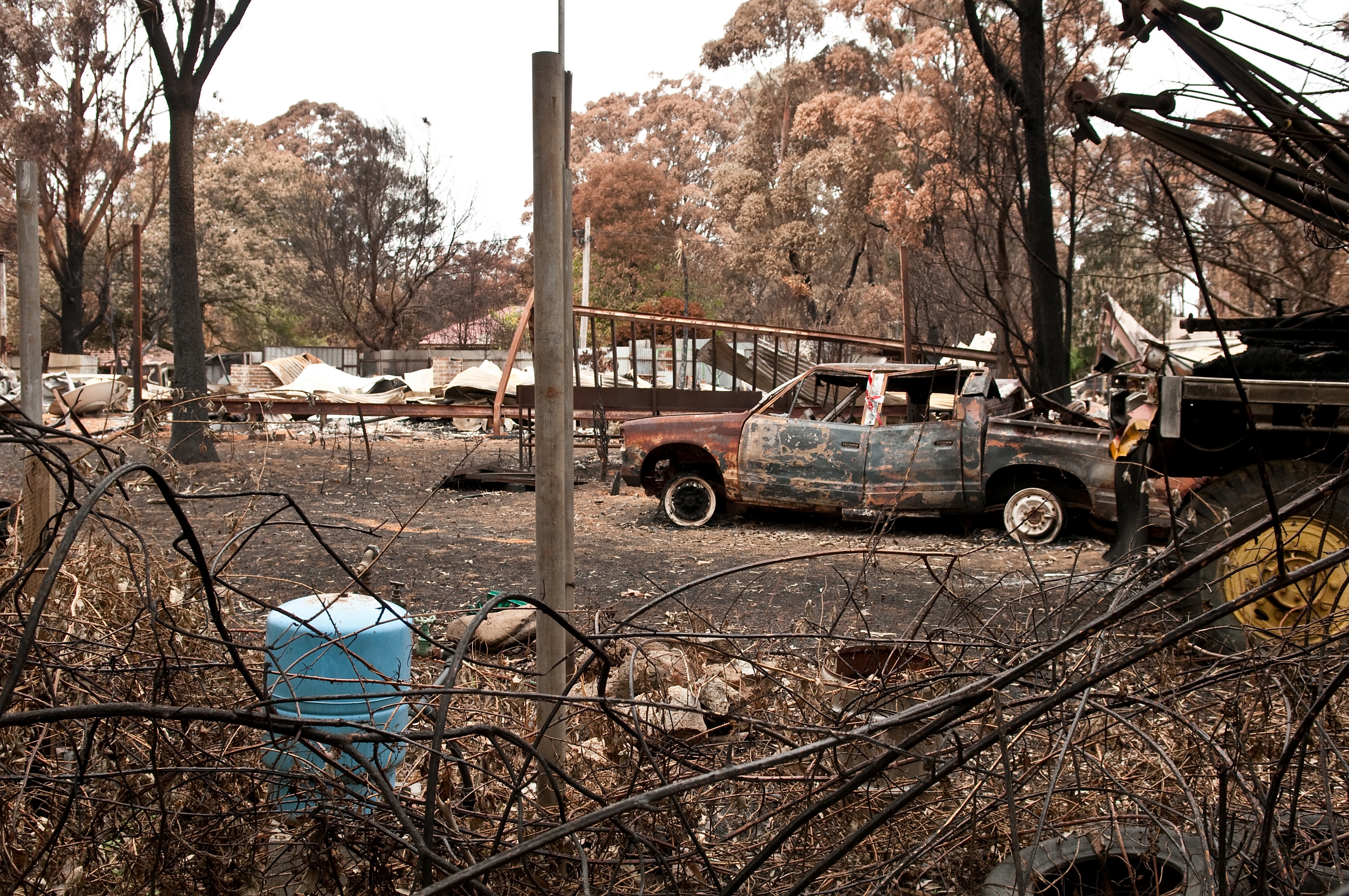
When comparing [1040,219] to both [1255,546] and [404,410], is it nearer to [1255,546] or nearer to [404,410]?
[1255,546]

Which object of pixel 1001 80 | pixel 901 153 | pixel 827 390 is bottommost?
pixel 827 390

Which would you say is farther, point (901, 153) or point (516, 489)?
point (901, 153)

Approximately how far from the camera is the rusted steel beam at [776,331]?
1324cm

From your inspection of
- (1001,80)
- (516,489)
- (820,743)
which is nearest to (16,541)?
(820,743)

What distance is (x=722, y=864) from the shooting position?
231cm

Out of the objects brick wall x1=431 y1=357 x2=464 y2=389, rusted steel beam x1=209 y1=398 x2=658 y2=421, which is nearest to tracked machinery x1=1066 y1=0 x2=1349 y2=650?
rusted steel beam x1=209 y1=398 x2=658 y2=421

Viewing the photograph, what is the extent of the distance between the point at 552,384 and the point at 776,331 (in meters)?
11.0

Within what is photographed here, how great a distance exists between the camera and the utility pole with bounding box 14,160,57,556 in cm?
427

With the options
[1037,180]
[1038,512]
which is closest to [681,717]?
[1038,512]

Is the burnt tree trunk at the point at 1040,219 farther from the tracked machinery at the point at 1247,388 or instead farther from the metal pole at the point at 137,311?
the metal pole at the point at 137,311

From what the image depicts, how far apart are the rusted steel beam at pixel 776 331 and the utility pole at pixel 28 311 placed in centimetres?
833

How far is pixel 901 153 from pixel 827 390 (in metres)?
23.9

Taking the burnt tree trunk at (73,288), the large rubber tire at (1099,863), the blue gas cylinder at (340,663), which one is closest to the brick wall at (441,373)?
the burnt tree trunk at (73,288)

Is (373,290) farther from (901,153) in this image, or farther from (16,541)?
(16,541)
